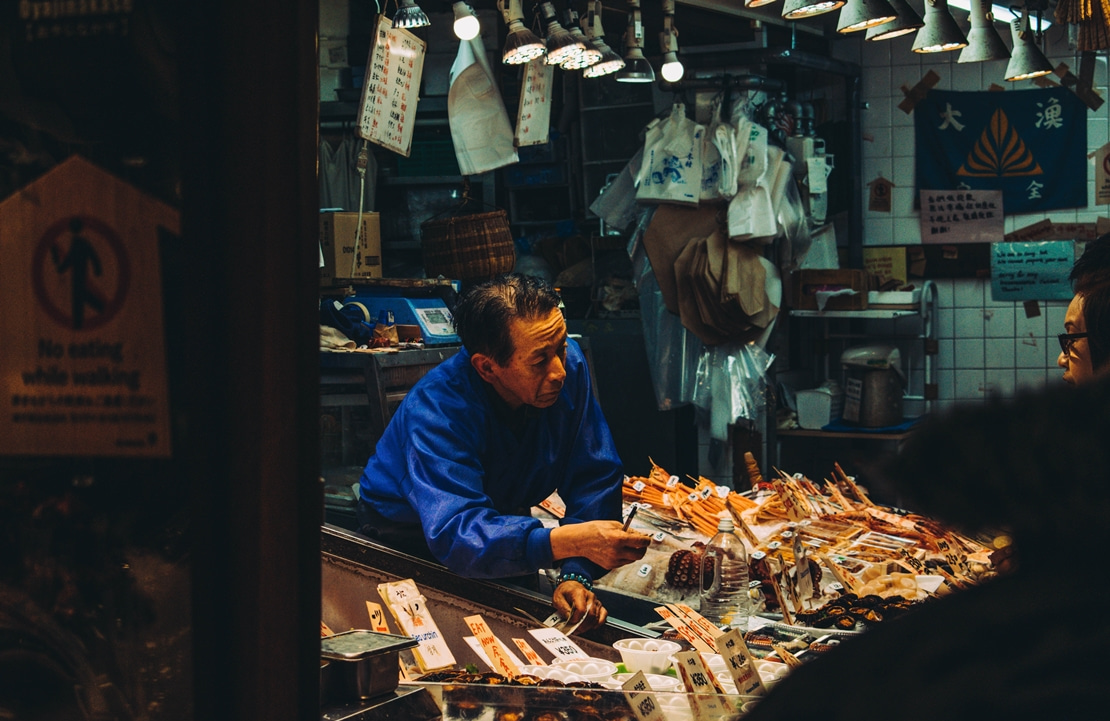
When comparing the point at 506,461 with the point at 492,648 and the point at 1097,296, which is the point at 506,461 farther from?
the point at 1097,296

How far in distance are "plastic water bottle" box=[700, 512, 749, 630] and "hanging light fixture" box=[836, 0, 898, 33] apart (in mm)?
2285

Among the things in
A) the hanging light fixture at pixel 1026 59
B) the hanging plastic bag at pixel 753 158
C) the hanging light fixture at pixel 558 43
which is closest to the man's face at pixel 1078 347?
the hanging light fixture at pixel 558 43

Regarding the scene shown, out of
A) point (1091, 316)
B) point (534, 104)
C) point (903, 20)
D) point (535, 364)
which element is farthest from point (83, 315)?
point (534, 104)

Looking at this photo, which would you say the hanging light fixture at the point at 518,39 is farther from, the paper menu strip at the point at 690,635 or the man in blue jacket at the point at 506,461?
the paper menu strip at the point at 690,635

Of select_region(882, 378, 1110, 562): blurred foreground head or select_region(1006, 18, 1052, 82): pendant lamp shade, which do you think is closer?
select_region(882, 378, 1110, 562): blurred foreground head

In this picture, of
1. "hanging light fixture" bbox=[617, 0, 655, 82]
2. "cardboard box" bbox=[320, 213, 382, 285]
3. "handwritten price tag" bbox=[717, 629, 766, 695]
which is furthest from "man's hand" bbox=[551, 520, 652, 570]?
"cardboard box" bbox=[320, 213, 382, 285]

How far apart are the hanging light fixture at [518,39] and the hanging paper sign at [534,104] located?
646 millimetres

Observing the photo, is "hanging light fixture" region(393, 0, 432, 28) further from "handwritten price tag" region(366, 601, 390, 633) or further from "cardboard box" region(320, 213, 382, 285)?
"handwritten price tag" region(366, 601, 390, 633)

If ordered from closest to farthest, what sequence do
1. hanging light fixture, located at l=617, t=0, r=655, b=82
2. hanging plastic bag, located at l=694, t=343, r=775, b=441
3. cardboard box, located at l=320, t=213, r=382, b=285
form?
hanging light fixture, located at l=617, t=0, r=655, b=82 < cardboard box, located at l=320, t=213, r=382, b=285 < hanging plastic bag, located at l=694, t=343, r=775, b=441

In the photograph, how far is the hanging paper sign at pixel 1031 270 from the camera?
804 cm

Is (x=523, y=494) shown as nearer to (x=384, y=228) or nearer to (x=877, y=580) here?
(x=877, y=580)

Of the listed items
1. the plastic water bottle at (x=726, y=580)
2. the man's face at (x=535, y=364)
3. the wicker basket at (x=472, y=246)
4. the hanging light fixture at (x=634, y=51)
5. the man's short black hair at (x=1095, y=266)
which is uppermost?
the hanging light fixture at (x=634, y=51)

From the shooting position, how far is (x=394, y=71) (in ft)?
14.9

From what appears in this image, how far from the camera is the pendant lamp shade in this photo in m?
5.26
